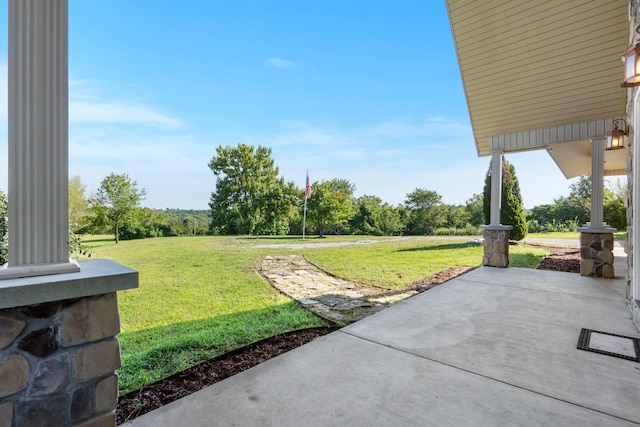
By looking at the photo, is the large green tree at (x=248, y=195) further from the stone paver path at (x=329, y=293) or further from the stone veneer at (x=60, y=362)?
the stone veneer at (x=60, y=362)

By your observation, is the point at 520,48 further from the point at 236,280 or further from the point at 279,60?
the point at 279,60

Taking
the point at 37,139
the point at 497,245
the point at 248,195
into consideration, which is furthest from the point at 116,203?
the point at 497,245

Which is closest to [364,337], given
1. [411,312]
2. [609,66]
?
Result: [411,312]

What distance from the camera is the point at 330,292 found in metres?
4.84

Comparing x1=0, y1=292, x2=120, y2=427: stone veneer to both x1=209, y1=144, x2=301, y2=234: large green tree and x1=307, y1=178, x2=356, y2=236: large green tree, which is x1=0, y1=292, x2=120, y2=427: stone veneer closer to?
x1=209, y1=144, x2=301, y2=234: large green tree

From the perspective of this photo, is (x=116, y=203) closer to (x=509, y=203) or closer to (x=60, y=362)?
(x=60, y=362)

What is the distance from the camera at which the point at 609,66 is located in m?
4.45

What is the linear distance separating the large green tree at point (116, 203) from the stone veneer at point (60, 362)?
22.9ft

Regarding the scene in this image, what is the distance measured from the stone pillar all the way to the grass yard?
0.85 metres

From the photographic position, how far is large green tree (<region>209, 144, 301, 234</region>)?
15.2 m

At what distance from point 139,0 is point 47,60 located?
5.94 meters

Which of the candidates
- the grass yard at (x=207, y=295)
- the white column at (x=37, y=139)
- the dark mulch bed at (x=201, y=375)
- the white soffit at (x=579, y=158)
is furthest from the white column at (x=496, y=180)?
the white column at (x=37, y=139)

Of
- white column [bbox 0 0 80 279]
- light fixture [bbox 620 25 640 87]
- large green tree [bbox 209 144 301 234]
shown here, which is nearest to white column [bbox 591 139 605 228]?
light fixture [bbox 620 25 640 87]

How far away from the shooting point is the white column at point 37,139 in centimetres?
125
